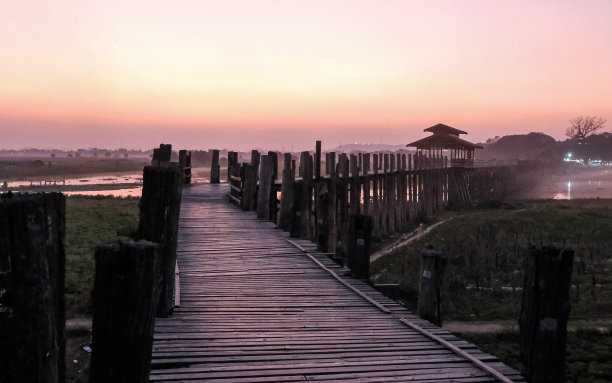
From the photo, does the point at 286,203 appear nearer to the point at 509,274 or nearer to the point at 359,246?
the point at 359,246

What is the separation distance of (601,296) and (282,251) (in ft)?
22.1

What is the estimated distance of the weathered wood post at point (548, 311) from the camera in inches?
183

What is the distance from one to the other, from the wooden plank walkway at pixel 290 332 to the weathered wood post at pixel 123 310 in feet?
3.01

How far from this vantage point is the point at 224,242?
10.2 m

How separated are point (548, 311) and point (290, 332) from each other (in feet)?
8.01

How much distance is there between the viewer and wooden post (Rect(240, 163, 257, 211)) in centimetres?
1420

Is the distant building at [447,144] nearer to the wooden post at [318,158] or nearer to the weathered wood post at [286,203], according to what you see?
the wooden post at [318,158]

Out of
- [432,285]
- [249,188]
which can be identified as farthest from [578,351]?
[249,188]

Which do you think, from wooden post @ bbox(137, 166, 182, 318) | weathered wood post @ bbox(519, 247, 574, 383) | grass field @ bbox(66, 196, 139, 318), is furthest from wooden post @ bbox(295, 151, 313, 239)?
weathered wood post @ bbox(519, 247, 574, 383)

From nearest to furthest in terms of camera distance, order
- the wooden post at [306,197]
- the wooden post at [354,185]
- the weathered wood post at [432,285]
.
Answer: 1. the weathered wood post at [432,285]
2. the wooden post at [306,197]
3. the wooden post at [354,185]

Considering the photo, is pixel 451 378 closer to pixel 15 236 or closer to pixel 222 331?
pixel 222 331

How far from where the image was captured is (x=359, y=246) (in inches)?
335

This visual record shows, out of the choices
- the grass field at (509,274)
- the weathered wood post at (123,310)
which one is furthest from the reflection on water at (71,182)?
the weathered wood post at (123,310)

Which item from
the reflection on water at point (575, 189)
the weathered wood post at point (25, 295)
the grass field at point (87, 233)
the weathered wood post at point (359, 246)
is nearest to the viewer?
the weathered wood post at point (25, 295)
